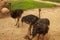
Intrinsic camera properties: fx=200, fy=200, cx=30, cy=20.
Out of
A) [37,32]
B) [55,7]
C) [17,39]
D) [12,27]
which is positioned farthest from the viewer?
[55,7]

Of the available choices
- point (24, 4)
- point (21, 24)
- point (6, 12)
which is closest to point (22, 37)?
point (21, 24)

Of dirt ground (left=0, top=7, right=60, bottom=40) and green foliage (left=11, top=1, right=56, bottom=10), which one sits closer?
dirt ground (left=0, top=7, right=60, bottom=40)

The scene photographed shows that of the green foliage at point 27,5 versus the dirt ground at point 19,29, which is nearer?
the dirt ground at point 19,29

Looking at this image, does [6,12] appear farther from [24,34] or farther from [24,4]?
[24,34]

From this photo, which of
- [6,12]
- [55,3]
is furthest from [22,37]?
[55,3]

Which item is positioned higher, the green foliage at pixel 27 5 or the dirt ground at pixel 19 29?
the green foliage at pixel 27 5

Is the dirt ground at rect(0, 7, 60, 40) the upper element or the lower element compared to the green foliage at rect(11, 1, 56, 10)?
lower

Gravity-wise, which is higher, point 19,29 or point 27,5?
point 27,5

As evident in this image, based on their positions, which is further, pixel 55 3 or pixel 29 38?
pixel 55 3

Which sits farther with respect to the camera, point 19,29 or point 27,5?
point 27,5

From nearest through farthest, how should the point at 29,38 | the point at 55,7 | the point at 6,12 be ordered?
the point at 29,38 < the point at 6,12 < the point at 55,7

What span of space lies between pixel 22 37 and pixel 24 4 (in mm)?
2837

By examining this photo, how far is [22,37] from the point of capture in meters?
4.30

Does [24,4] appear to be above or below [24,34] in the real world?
above
